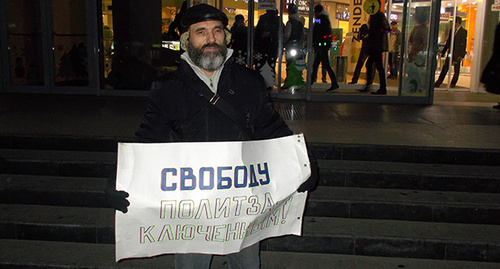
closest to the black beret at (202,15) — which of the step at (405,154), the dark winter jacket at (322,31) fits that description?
the step at (405,154)

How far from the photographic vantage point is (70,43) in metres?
10.4

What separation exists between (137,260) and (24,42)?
8627 mm

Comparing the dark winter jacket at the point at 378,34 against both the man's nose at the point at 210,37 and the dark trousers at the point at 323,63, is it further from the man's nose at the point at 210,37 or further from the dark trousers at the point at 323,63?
the man's nose at the point at 210,37

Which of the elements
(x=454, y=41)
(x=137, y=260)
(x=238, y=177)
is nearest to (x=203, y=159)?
(x=238, y=177)

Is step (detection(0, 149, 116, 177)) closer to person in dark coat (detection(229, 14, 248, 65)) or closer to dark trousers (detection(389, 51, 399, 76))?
person in dark coat (detection(229, 14, 248, 65))

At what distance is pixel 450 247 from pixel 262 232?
2181mm

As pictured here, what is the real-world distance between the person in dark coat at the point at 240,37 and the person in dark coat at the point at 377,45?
284 cm

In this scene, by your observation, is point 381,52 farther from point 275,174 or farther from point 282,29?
point 275,174

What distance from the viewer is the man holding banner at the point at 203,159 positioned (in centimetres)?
232

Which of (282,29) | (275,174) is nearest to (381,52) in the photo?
(282,29)

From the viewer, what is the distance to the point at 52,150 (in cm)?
532

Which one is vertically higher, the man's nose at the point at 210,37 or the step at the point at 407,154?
the man's nose at the point at 210,37

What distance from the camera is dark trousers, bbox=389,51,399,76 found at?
396 inches

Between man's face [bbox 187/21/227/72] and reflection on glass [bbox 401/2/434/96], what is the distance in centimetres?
822
